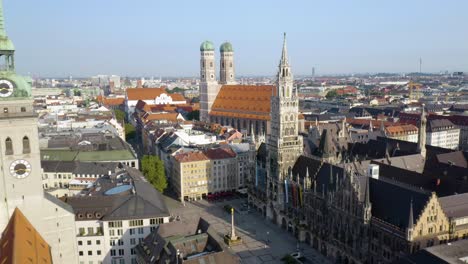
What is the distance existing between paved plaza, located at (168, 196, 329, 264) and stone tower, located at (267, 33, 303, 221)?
22.1ft

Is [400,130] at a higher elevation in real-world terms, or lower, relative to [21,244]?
lower

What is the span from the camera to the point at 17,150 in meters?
55.2

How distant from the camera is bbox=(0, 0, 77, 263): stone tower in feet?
177

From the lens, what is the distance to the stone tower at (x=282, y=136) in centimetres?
10906

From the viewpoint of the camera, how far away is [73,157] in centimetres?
13312

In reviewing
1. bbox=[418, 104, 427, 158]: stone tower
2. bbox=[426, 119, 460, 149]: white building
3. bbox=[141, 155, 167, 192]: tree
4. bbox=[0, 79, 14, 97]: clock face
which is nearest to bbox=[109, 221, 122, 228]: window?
bbox=[0, 79, 14, 97]: clock face

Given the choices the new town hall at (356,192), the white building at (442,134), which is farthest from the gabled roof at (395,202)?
the white building at (442,134)

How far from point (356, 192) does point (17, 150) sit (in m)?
57.9

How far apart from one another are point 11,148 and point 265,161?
241ft

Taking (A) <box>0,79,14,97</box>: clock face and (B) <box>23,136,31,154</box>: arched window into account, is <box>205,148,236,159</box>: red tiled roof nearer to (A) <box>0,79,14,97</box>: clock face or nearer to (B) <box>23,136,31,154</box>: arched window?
(B) <box>23,136,31,154</box>: arched window

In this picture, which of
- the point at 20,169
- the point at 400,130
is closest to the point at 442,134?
the point at 400,130

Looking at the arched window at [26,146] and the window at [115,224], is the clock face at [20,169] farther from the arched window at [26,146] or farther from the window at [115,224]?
the window at [115,224]

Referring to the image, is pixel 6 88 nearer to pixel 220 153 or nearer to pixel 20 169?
pixel 20 169

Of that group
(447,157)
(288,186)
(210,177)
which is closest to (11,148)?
(288,186)
